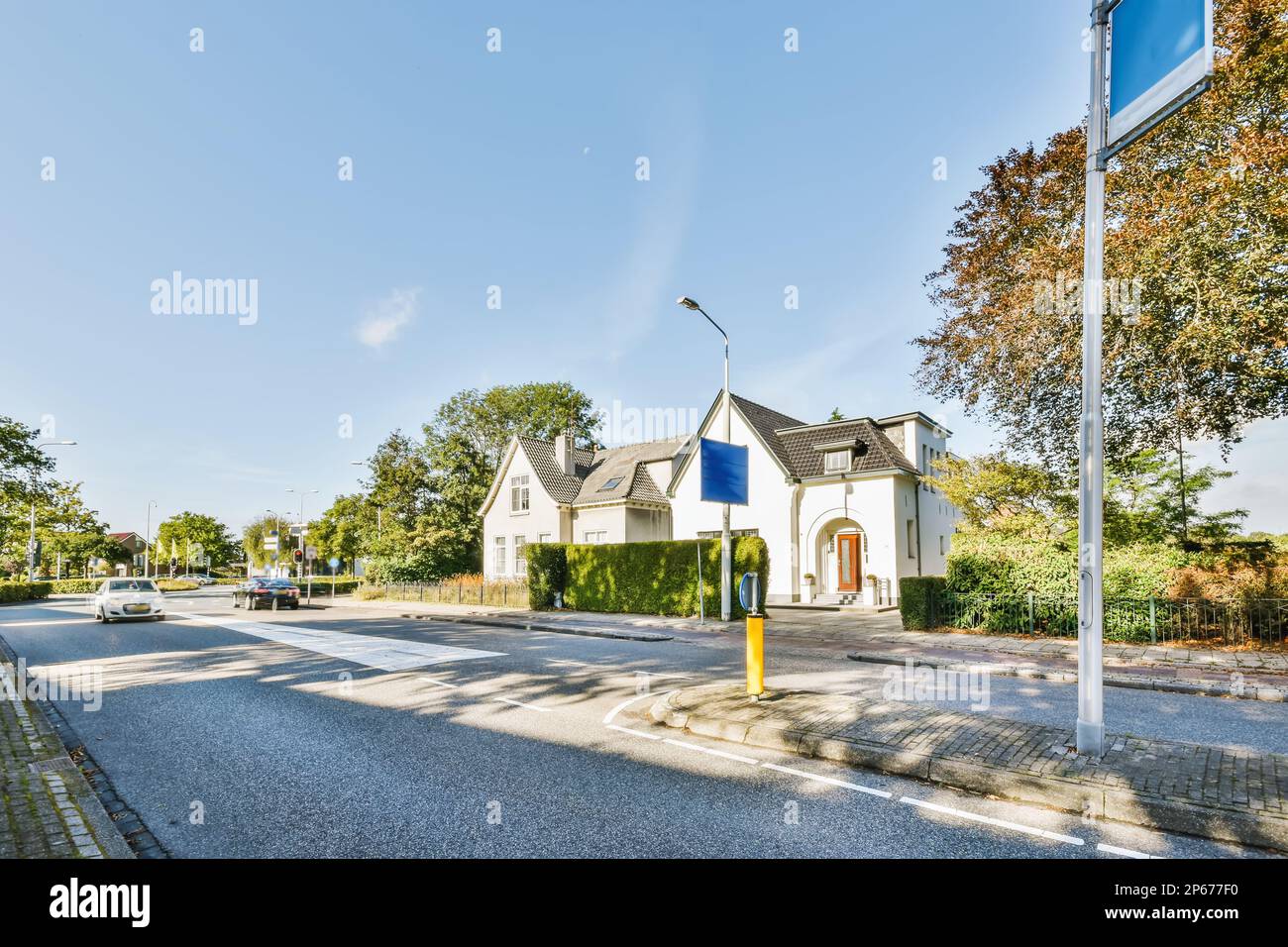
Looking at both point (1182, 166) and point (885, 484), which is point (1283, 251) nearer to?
point (1182, 166)

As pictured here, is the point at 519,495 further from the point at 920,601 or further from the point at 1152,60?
the point at 1152,60

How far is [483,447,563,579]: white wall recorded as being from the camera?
3353 cm

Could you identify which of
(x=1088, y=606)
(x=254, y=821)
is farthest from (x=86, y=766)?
(x=1088, y=606)

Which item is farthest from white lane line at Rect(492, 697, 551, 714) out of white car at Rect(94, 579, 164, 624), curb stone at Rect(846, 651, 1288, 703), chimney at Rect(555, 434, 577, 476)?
chimney at Rect(555, 434, 577, 476)

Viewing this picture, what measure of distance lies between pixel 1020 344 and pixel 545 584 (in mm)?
17698

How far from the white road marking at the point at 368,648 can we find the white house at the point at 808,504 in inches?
579

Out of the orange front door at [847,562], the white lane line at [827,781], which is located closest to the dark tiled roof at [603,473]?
the orange front door at [847,562]

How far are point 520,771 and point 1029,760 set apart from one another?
13.4ft

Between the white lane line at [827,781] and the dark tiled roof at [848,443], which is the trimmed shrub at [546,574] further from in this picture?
the white lane line at [827,781]

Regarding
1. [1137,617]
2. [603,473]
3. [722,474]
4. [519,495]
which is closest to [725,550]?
[722,474]

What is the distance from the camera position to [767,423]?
94.7 feet

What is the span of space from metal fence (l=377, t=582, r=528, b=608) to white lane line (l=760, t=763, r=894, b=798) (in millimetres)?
22063

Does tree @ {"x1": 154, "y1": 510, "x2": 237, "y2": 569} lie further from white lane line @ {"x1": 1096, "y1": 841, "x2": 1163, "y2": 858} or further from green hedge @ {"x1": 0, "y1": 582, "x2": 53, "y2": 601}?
white lane line @ {"x1": 1096, "y1": 841, "x2": 1163, "y2": 858}

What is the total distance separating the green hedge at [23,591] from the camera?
40.1 meters
